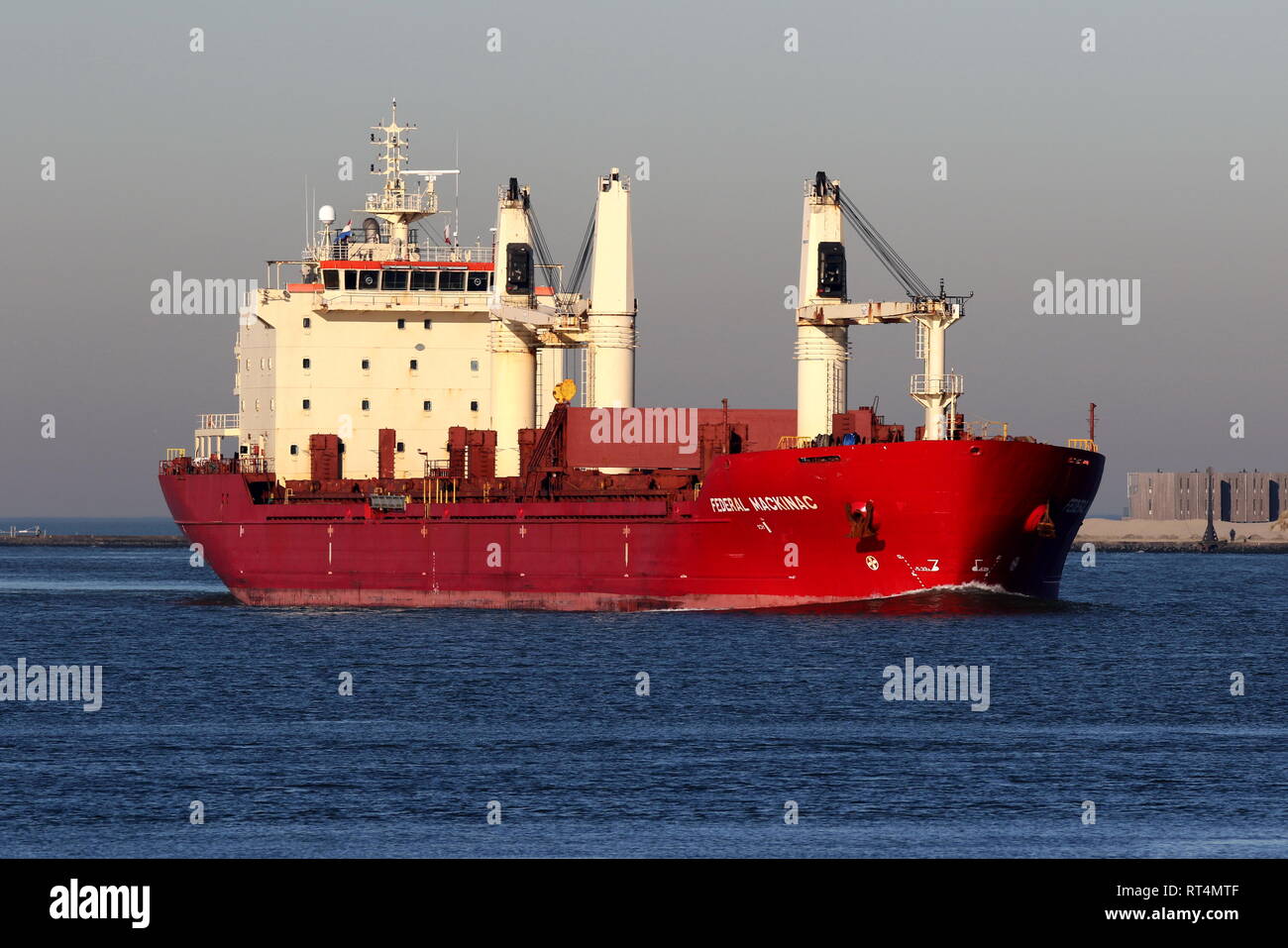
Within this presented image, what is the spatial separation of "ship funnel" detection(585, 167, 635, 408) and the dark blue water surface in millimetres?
8016

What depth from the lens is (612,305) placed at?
52688mm

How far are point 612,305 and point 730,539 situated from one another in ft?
34.0

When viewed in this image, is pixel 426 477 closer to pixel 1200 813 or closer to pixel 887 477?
pixel 887 477

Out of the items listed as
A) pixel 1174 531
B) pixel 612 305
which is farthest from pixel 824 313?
pixel 1174 531

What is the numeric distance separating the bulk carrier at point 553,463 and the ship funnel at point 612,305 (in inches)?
2.7

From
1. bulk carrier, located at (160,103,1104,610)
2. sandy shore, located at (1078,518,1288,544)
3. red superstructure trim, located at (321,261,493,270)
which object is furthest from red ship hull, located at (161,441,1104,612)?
sandy shore, located at (1078,518,1288,544)

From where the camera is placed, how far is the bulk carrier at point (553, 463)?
140 ft

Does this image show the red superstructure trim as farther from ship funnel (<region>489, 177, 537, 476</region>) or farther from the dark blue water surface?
the dark blue water surface

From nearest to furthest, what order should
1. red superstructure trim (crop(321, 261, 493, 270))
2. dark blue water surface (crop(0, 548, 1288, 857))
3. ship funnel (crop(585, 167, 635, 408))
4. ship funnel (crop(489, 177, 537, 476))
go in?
dark blue water surface (crop(0, 548, 1288, 857))
ship funnel (crop(585, 167, 635, 408))
ship funnel (crop(489, 177, 537, 476))
red superstructure trim (crop(321, 261, 493, 270))

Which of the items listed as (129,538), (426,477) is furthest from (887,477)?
(129,538)

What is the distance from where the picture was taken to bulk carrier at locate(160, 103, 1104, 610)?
42750mm

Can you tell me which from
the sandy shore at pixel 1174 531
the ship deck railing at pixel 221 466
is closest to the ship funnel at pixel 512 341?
the ship deck railing at pixel 221 466

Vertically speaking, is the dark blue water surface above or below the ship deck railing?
below

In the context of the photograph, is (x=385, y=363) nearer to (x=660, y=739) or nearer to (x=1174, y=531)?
(x=660, y=739)
